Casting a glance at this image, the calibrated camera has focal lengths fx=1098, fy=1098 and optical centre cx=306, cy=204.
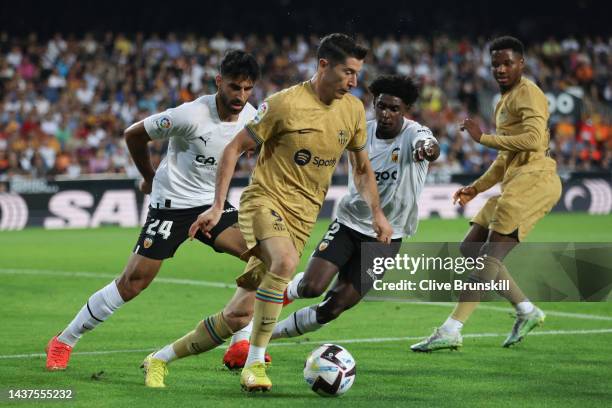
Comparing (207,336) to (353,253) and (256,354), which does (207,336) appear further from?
(353,253)

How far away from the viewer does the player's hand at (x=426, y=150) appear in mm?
7652

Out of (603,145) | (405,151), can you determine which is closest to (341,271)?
(405,151)

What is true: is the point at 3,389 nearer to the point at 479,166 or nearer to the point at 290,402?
the point at 290,402

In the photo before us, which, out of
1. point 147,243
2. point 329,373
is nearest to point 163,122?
point 147,243

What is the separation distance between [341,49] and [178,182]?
178cm

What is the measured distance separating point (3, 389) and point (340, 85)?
2.74 m

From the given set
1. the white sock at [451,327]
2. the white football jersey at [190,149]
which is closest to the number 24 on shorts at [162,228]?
the white football jersey at [190,149]

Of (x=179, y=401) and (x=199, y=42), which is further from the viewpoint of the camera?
(x=199, y=42)

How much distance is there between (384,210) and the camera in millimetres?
8180

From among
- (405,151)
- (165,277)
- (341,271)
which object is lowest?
(165,277)

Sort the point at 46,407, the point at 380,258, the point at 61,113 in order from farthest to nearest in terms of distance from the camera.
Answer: the point at 61,113 → the point at 380,258 → the point at 46,407

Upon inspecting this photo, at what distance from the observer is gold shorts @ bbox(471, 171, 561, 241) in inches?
345

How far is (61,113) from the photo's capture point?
24719 mm

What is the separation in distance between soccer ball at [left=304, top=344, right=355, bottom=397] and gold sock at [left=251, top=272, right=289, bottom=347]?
33 cm
